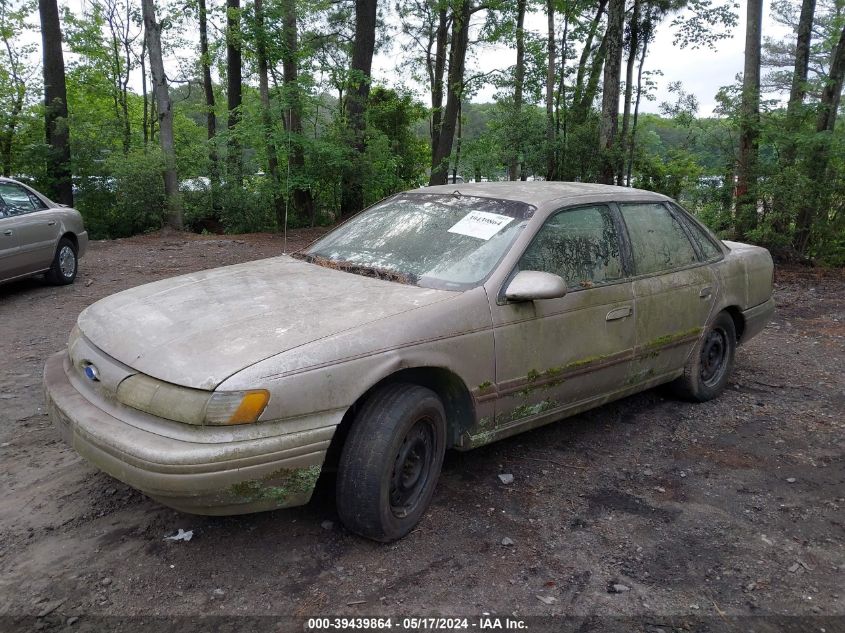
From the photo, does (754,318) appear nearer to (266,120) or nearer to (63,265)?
(63,265)

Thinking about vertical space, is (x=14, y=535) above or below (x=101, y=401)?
below

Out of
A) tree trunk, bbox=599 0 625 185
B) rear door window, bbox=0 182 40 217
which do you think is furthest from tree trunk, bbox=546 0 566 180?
rear door window, bbox=0 182 40 217

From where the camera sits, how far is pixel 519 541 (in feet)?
10.4

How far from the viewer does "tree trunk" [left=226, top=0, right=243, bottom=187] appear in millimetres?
15352

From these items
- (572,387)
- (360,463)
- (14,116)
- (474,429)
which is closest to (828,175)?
(572,387)

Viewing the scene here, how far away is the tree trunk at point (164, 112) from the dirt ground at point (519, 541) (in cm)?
1163

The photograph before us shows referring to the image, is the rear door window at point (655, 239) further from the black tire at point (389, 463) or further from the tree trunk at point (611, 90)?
the tree trunk at point (611, 90)

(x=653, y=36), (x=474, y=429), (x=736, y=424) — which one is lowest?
(x=736, y=424)

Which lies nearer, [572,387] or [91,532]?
[91,532]

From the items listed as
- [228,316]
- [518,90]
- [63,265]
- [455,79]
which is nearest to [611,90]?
[518,90]

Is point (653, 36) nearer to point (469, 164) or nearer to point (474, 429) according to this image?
point (469, 164)

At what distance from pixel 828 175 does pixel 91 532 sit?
10.5m

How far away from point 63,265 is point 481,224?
7063 millimetres

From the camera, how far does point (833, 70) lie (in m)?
10.4
